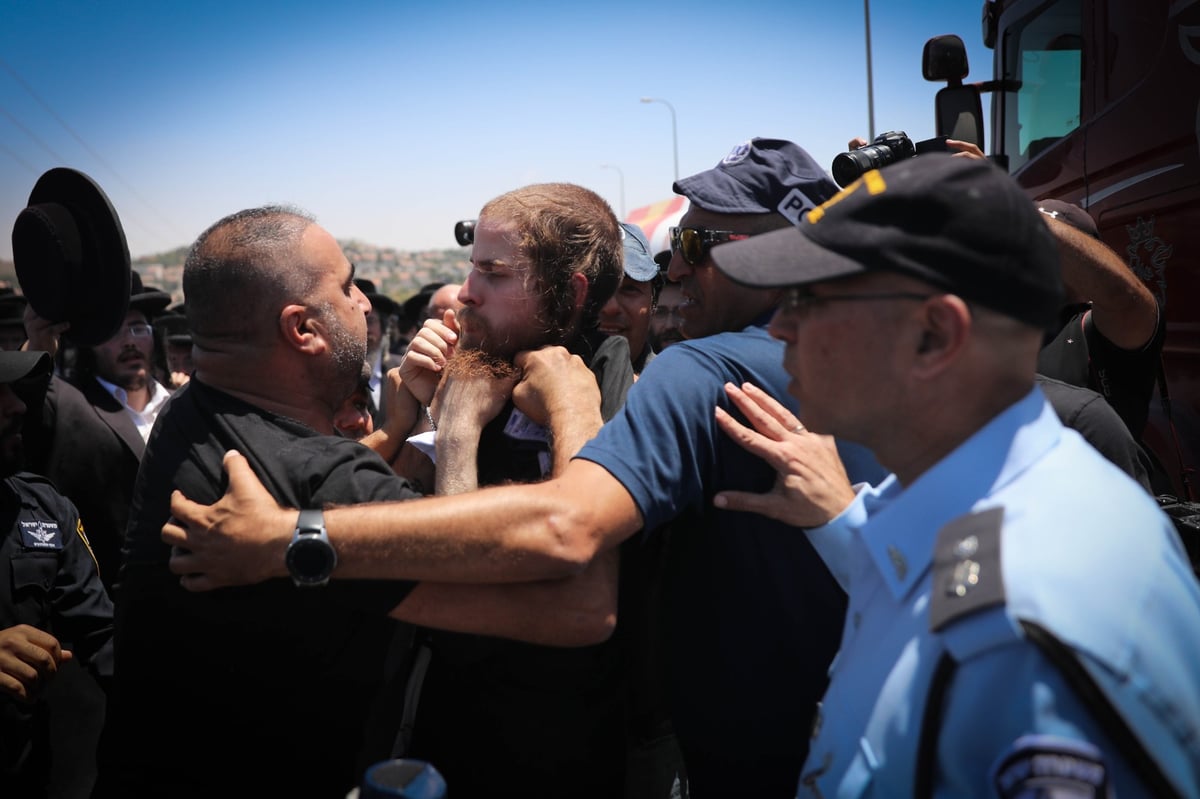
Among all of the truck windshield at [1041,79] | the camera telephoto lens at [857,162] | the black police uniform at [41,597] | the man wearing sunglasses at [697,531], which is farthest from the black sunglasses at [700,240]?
the truck windshield at [1041,79]

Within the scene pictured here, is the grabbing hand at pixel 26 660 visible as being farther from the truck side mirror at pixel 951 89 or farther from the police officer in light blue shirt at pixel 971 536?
the truck side mirror at pixel 951 89

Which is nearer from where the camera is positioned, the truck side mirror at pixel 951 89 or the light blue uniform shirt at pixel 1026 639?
the light blue uniform shirt at pixel 1026 639

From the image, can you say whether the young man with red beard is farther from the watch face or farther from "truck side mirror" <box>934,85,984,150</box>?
"truck side mirror" <box>934,85,984,150</box>

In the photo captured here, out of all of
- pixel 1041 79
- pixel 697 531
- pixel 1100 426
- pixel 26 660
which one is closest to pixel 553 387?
pixel 697 531

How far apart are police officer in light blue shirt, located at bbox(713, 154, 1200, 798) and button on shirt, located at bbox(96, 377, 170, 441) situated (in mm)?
5512

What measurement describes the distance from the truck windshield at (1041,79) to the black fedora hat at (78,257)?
4516 mm

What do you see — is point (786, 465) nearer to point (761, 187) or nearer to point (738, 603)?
point (738, 603)

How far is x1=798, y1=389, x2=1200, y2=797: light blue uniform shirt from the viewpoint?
3.22ft

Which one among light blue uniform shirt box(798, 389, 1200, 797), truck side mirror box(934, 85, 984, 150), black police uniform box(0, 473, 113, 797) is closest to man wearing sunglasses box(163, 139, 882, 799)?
light blue uniform shirt box(798, 389, 1200, 797)

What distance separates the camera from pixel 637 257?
3430 millimetres

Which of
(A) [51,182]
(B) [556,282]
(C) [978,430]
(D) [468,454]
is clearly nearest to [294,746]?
(D) [468,454]

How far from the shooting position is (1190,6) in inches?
138

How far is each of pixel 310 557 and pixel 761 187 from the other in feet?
4.63

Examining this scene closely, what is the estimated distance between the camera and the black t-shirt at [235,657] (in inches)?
70.7
